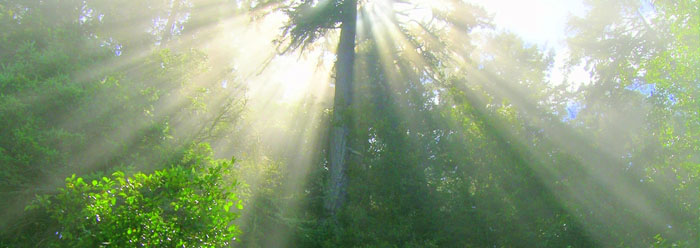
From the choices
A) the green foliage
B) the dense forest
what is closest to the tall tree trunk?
the dense forest

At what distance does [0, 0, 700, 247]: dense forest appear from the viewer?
738 centimetres

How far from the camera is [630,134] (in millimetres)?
14891

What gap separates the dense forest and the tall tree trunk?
56mm

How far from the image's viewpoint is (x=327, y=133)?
13273 mm

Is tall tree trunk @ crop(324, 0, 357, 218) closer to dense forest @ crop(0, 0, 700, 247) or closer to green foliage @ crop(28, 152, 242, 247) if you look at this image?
dense forest @ crop(0, 0, 700, 247)

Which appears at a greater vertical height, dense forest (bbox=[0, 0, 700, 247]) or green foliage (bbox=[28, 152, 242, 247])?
dense forest (bbox=[0, 0, 700, 247])

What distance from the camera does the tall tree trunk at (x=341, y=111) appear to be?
11.5 metres

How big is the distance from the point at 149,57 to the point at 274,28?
5.01 m

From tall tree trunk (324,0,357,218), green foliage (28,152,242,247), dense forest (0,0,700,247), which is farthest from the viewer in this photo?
tall tree trunk (324,0,357,218)

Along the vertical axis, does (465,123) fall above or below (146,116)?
above

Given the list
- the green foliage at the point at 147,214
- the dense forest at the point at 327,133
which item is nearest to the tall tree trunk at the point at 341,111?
the dense forest at the point at 327,133

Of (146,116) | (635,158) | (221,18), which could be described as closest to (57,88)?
(146,116)

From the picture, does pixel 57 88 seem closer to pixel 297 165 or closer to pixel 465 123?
pixel 297 165

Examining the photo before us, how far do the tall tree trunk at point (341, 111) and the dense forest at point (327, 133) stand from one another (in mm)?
56
